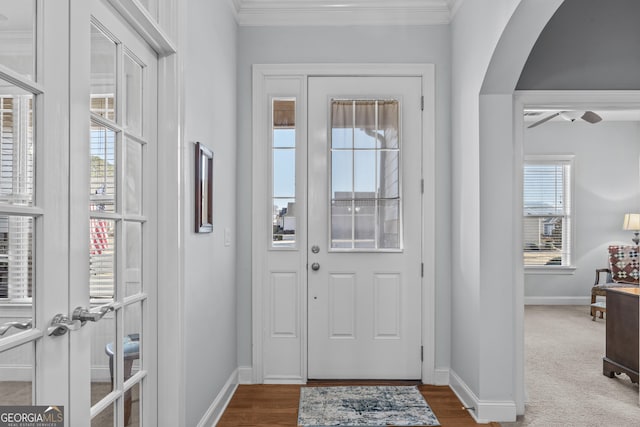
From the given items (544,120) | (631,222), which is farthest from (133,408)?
(631,222)

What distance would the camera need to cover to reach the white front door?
3.46 meters

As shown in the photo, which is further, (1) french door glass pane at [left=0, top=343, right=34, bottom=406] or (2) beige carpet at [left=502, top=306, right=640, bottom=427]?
(2) beige carpet at [left=502, top=306, right=640, bottom=427]

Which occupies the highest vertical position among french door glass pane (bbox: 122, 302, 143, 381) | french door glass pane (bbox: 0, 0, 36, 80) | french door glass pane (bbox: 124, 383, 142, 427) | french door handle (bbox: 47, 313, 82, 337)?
french door glass pane (bbox: 0, 0, 36, 80)

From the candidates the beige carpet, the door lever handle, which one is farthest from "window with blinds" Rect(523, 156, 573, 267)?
the door lever handle

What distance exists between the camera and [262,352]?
3.44 metres

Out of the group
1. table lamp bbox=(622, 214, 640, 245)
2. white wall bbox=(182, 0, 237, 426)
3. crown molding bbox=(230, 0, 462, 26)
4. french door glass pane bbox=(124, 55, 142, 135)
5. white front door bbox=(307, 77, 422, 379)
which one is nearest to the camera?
french door glass pane bbox=(124, 55, 142, 135)

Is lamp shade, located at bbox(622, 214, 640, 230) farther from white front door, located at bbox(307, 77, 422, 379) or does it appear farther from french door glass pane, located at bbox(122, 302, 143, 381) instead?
french door glass pane, located at bbox(122, 302, 143, 381)

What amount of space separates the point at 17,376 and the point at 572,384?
11.5 ft

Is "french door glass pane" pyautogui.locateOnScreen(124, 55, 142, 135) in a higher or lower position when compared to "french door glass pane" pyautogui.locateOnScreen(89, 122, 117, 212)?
A: higher

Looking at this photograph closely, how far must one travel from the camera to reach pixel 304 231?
3455 mm

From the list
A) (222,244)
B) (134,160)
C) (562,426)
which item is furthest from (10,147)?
(562,426)

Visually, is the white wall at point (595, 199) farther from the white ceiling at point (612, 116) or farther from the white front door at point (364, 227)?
the white front door at point (364, 227)

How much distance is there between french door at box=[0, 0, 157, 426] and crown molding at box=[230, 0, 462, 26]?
170 cm

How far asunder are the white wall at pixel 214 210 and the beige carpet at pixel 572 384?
1750 millimetres
